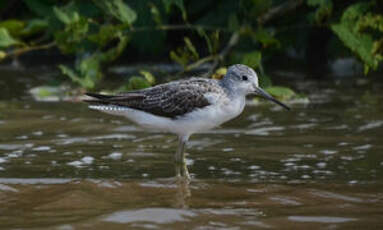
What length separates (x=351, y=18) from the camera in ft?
30.5

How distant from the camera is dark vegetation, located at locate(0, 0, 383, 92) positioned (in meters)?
9.25

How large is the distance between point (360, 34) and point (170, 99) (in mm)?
Result: 2876

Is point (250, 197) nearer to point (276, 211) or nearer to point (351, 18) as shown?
point (276, 211)

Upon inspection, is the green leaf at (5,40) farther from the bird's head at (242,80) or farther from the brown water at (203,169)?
the bird's head at (242,80)

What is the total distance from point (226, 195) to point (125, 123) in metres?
3.28

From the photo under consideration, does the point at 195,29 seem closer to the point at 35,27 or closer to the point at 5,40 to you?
the point at 35,27

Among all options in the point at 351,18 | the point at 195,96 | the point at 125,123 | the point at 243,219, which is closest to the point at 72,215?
the point at 243,219

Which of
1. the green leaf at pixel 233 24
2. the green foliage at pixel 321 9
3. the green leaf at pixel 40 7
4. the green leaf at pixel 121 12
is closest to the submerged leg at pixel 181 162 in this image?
the green leaf at pixel 121 12

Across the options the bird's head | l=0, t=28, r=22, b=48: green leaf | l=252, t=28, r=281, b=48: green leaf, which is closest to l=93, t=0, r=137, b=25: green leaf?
l=0, t=28, r=22, b=48: green leaf

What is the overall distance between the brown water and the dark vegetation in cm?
62

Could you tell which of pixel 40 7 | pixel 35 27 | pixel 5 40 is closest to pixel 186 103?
pixel 5 40

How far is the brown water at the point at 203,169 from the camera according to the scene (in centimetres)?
581

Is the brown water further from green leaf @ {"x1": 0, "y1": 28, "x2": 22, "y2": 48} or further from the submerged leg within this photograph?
green leaf @ {"x1": 0, "y1": 28, "x2": 22, "y2": 48}

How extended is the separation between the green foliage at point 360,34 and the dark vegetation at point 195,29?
0.01m
